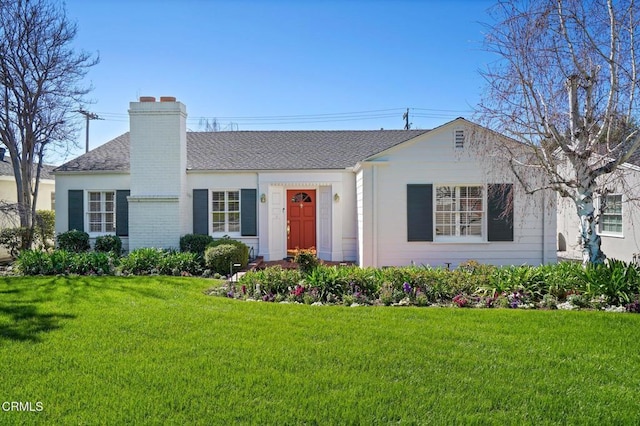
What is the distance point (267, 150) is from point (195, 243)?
476 centimetres

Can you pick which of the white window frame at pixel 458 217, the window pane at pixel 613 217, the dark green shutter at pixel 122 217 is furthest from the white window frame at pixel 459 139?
the dark green shutter at pixel 122 217

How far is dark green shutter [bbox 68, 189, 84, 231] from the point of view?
14.2 metres

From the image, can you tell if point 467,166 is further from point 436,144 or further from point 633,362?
point 633,362

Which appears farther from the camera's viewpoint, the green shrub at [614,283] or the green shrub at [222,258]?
the green shrub at [222,258]

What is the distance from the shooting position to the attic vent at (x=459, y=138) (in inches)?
440

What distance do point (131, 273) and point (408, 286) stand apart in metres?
7.14

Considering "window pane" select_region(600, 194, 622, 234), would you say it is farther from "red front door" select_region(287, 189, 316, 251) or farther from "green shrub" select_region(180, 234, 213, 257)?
"green shrub" select_region(180, 234, 213, 257)

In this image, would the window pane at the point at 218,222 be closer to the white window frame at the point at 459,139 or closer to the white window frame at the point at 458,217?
the white window frame at the point at 458,217

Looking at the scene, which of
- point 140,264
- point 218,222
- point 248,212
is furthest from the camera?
point 218,222

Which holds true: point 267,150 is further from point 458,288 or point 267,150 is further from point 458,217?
point 458,288

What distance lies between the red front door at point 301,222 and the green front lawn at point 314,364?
22.5 feet

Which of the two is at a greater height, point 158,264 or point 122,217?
point 122,217

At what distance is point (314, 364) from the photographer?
4.66m

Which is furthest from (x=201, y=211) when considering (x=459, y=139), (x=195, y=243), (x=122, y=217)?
(x=459, y=139)
